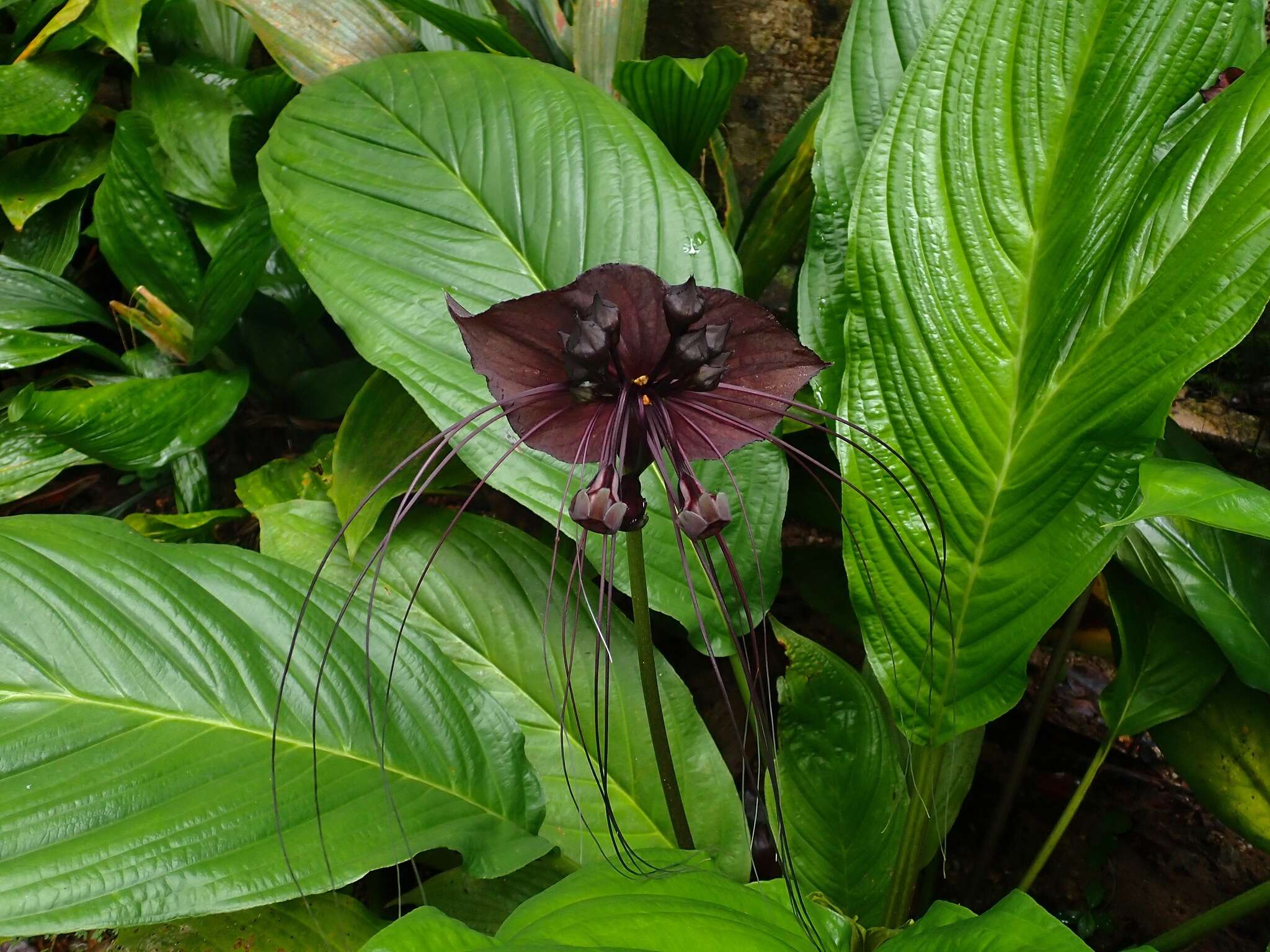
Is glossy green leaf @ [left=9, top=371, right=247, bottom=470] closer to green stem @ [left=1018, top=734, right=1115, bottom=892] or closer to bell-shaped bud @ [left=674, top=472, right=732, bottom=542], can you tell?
bell-shaped bud @ [left=674, top=472, right=732, bottom=542]

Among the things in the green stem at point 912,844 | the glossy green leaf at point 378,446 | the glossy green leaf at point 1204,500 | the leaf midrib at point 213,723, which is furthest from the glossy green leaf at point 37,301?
the glossy green leaf at point 1204,500

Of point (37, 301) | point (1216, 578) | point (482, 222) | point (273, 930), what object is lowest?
point (273, 930)

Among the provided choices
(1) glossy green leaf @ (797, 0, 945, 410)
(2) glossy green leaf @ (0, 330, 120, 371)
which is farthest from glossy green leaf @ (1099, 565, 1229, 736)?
(2) glossy green leaf @ (0, 330, 120, 371)

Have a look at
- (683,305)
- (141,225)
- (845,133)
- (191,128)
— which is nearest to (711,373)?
(683,305)

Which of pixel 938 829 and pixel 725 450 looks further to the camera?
pixel 938 829

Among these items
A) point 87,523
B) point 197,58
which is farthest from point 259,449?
point 87,523

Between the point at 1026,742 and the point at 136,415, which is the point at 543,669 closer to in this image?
the point at 1026,742

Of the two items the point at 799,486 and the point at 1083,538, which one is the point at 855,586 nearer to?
the point at 1083,538
